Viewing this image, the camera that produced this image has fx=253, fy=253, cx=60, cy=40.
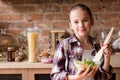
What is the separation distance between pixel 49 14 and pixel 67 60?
104cm

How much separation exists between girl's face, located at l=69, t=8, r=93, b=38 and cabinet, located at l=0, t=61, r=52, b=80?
0.64m

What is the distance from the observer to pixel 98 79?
4.21 ft

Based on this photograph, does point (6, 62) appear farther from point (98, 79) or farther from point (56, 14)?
point (98, 79)

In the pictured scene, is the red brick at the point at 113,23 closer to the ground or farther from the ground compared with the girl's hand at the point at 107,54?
farther from the ground

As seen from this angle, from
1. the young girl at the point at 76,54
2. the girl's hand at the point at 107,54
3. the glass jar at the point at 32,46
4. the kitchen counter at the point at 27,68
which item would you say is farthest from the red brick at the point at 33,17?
the girl's hand at the point at 107,54

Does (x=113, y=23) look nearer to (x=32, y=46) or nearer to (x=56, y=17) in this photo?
(x=56, y=17)

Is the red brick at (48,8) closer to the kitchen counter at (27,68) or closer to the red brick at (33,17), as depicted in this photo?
the red brick at (33,17)

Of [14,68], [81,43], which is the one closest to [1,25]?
[14,68]

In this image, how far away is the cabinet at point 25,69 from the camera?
71.9 inches

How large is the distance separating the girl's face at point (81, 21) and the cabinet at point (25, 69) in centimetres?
64

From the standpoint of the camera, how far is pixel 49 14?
2240mm

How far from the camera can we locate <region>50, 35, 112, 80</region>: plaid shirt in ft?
4.10

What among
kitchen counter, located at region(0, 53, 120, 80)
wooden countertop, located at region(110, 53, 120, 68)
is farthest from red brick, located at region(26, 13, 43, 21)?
wooden countertop, located at region(110, 53, 120, 68)

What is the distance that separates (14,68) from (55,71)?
67 centimetres
